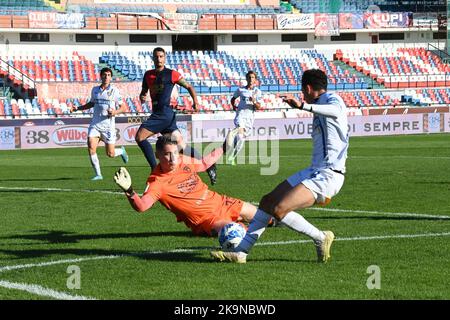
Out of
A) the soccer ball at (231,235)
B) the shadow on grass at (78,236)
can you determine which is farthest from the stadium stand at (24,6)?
the soccer ball at (231,235)

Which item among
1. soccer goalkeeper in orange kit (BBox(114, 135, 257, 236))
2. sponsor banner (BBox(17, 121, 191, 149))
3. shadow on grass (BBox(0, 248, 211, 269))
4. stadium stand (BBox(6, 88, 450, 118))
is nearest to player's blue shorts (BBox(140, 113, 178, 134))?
soccer goalkeeper in orange kit (BBox(114, 135, 257, 236))

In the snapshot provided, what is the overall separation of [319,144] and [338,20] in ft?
182

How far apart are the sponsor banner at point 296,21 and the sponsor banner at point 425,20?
7.98 metres

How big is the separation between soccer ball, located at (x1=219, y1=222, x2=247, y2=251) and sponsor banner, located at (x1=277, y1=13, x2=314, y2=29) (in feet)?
175

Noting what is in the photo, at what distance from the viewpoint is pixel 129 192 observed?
28.6 ft

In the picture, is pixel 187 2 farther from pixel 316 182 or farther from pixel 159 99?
pixel 316 182

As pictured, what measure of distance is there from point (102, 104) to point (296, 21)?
143 feet

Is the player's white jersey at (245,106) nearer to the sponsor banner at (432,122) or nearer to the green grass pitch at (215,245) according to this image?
the green grass pitch at (215,245)

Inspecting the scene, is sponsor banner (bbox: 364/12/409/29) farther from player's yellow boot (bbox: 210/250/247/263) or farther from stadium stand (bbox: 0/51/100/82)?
player's yellow boot (bbox: 210/250/247/263)

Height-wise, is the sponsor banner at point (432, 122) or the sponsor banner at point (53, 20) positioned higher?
the sponsor banner at point (53, 20)

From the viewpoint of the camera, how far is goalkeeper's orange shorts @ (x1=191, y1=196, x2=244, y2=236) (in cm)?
1019

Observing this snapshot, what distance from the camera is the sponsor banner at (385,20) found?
63781 millimetres
